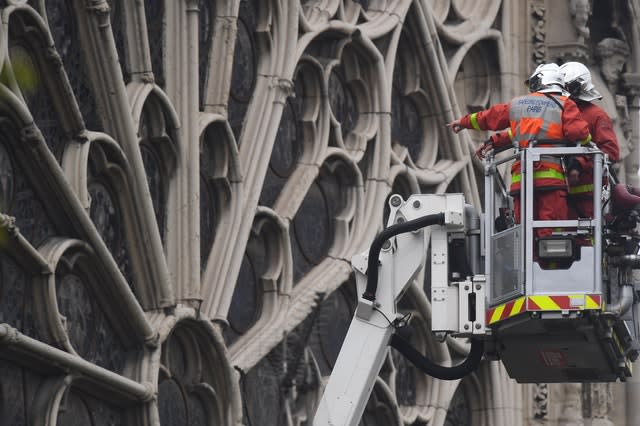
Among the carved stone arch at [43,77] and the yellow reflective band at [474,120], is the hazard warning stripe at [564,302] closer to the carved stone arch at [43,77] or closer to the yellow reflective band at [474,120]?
the yellow reflective band at [474,120]

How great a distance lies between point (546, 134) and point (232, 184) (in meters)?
5.97

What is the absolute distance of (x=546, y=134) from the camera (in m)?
14.9

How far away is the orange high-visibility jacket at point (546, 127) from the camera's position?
48.4 ft

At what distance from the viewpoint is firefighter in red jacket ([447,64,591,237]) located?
48.4 feet

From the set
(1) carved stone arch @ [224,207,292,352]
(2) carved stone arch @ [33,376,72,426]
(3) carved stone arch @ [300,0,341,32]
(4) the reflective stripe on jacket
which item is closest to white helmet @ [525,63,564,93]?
(4) the reflective stripe on jacket

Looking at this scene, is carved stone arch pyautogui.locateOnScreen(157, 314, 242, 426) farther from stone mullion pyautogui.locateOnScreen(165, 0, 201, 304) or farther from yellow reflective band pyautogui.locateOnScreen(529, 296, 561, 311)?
yellow reflective band pyautogui.locateOnScreen(529, 296, 561, 311)

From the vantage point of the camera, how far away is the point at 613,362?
14.9m

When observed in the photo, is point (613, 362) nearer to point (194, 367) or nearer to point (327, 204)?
point (194, 367)

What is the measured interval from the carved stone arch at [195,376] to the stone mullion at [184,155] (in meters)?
0.33

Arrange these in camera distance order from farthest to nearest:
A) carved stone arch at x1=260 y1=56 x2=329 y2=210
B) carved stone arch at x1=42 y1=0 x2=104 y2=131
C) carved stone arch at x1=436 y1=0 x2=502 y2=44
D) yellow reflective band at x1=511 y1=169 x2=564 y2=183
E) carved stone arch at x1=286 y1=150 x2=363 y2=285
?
carved stone arch at x1=436 y1=0 x2=502 y2=44
carved stone arch at x1=286 y1=150 x2=363 y2=285
carved stone arch at x1=260 y1=56 x2=329 y2=210
carved stone arch at x1=42 y1=0 x2=104 y2=131
yellow reflective band at x1=511 y1=169 x2=564 y2=183

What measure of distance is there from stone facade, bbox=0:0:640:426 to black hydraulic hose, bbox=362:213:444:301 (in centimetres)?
264

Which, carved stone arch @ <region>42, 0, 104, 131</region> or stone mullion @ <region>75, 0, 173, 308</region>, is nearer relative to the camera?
carved stone arch @ <region>42, 0, 104, 131</region>

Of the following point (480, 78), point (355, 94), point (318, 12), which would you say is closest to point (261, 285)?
point (318, 12)

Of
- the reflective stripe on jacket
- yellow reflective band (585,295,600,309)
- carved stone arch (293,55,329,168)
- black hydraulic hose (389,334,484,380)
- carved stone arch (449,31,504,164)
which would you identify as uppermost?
carved stone arch (449,31,504,164)
